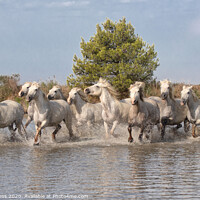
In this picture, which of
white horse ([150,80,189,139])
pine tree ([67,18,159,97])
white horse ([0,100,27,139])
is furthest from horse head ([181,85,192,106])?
pine tree ([67,18,159,97])

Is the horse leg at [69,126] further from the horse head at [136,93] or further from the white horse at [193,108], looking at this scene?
the white horse at [193,108]

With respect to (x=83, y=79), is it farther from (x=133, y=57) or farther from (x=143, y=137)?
(x=143, y=137)

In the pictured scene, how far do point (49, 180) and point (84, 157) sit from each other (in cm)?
288

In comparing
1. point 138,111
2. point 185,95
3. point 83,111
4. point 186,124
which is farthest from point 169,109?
point 83,111

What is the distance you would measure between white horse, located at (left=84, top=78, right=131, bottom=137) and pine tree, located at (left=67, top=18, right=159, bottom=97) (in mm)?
20479

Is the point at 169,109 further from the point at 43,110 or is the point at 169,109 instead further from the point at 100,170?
the point at 100,170

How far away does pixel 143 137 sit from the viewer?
48.0 feet

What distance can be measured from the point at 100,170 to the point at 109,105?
589cm

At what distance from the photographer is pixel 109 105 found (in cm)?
1405

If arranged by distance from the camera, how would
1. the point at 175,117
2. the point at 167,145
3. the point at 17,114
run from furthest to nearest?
the point at 175,117, the point at 17,114, the point at 167,145

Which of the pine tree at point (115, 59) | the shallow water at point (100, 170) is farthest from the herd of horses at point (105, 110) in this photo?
the pine tree at point (115, 59)

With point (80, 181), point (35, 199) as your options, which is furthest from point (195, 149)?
point (35, 199)

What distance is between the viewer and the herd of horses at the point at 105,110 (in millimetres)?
13398

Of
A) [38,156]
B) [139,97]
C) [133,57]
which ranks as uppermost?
[133,57]
